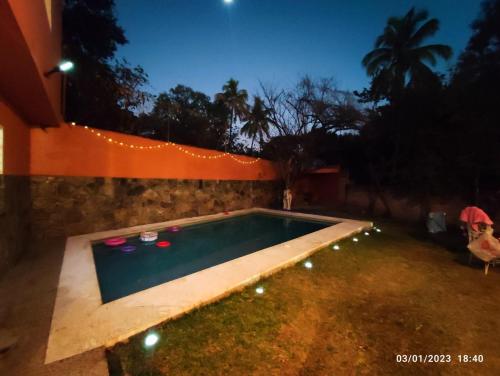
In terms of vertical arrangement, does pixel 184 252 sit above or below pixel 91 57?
below

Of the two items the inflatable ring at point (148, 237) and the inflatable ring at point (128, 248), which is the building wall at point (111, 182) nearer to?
the inflatable ring at point (148, 237)

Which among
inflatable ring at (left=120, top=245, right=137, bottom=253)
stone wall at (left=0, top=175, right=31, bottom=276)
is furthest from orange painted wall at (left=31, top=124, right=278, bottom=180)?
inflatable ring at (left=120, top=245, right=137, bottom=253)

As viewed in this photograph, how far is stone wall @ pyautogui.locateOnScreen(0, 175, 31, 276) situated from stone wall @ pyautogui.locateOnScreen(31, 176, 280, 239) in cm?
36

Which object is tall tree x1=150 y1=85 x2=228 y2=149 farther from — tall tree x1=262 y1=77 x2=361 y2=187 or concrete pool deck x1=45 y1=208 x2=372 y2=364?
concrete pool deck x1=45 y1=208 x2=372 y2=364

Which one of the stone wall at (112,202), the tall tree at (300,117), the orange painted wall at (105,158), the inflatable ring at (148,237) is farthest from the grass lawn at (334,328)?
the tall tree at (300,117)

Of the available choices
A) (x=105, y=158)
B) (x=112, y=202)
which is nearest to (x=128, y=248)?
(x=112, y=202)

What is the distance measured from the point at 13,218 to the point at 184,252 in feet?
8.72

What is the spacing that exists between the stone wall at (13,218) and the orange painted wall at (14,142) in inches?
5.9

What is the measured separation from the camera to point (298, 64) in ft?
32.1

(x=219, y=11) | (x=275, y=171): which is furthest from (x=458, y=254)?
(x=219, y=11)

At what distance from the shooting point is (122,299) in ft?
7.62

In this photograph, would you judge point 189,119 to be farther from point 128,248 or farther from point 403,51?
point 403,51

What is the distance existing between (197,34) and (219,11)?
2.32 m

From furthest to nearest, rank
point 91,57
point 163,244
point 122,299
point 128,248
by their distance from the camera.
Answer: point 91,57 → point 163,244 → point 128,248 → point 122,299
